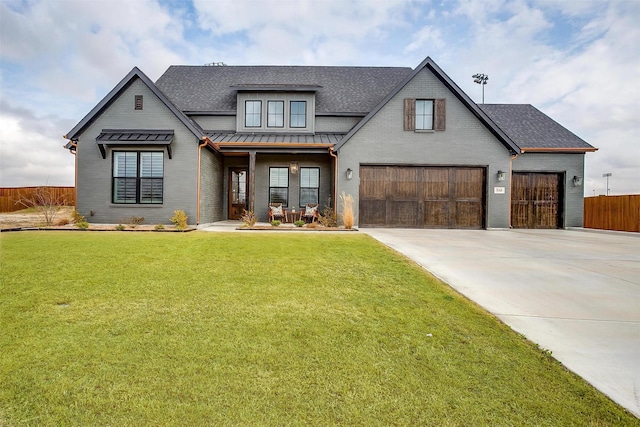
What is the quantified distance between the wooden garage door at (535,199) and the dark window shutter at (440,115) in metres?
4.53

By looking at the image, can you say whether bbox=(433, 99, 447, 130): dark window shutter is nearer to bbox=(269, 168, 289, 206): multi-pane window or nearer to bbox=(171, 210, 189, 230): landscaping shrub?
bbox=(269, 168, 289, 206): multi-pane window

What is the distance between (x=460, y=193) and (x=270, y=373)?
42.2ft

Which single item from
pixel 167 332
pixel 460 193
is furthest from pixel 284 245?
pixel 460 193

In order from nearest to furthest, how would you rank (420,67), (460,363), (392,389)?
1. (392,389)
2. (460,363)
3. (420,67)

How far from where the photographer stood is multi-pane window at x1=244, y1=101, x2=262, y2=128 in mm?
14938

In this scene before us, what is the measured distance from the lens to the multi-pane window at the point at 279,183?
14.6 metres

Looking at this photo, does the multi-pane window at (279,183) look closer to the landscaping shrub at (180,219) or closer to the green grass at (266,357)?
the landscaping shrub at (180,219)

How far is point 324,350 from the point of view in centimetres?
249

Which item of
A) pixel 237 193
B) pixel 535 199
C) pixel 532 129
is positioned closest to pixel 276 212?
pixel 237 193

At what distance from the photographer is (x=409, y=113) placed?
42.7 ft

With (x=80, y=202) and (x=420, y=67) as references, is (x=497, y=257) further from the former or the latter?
(x=80, y=202)

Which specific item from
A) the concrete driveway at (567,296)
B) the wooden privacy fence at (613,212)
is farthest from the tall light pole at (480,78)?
the concrete driveway at (567,296)

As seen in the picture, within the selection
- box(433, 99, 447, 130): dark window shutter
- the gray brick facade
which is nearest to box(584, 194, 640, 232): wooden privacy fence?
the gray brick facade

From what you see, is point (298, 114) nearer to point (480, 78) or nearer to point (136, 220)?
point (136, 220)
